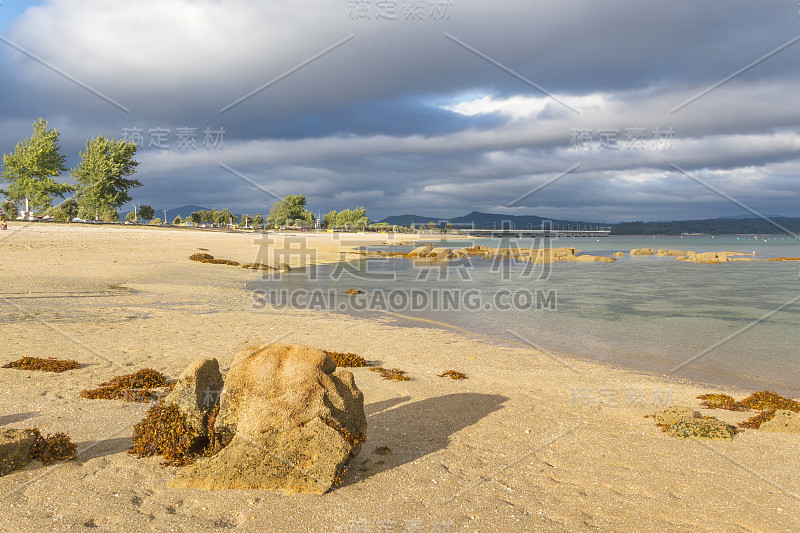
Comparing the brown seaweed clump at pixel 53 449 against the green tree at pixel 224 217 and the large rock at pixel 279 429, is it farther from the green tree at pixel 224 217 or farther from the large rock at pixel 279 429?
the green tree at pixel 224 217

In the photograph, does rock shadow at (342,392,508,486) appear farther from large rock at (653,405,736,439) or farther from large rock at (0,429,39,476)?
large rock at (0,429,39,476)

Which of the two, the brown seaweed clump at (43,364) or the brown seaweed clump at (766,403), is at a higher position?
the brown seaweed clump at (43,364)

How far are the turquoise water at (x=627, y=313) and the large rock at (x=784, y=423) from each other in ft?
15.3

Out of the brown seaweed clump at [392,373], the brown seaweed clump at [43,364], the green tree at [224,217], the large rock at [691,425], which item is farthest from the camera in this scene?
the green tree at [224,217]

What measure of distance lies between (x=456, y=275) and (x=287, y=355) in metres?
44.4

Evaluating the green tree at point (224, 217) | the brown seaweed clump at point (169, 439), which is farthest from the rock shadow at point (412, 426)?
the green tree at point (224, 217)

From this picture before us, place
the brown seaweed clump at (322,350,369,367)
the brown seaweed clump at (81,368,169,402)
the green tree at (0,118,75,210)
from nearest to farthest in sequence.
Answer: the brown seaweed clump at (81,368,169,402)
the brown seaweed clump at (322,350,369,367)
the green tree at (0,118,75,210)

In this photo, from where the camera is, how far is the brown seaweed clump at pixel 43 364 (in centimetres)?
1123

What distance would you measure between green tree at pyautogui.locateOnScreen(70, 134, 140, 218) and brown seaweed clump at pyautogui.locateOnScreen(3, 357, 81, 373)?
91463mm

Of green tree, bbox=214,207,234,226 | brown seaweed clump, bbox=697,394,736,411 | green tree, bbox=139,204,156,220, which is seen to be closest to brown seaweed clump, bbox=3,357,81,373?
brown seaweed clump, bbox=697,394,736,411

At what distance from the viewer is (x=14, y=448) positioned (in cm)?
669

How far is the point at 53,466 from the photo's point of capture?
6.89 m

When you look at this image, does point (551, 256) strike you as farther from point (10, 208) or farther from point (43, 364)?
point (10, 208)

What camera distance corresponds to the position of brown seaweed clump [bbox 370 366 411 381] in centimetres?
1270
